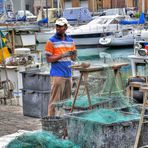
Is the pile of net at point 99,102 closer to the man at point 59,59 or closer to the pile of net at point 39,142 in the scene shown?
the man at point 59,59

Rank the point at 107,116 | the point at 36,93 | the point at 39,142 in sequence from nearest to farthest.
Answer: the point at 39,142 < the point at 107,116 < the point at 36,93

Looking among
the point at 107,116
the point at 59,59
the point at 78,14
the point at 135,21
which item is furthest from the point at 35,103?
the point at 78,14

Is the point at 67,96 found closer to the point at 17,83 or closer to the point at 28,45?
the point at 17,83

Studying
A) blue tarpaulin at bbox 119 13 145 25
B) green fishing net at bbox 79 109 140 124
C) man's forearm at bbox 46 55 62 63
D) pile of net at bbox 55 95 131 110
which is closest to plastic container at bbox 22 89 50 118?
man's forearm at bbox 46 55 62 63

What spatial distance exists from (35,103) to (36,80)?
1.54ft

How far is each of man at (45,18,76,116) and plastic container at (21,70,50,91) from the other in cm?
196

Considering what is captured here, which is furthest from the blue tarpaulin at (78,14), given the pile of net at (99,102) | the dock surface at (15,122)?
the pile of net at (99,102)

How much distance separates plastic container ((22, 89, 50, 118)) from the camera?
10.3 meters

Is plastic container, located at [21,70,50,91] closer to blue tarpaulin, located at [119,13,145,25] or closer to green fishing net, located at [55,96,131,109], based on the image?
green fishing net, located at [55,96,131,109]

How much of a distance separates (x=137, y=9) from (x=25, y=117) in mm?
58202

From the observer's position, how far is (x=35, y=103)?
10477 mm

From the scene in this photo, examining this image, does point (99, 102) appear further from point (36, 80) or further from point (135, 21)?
point (135, 21)

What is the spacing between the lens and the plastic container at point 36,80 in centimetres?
1025

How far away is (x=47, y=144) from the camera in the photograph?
6164 millimetres
